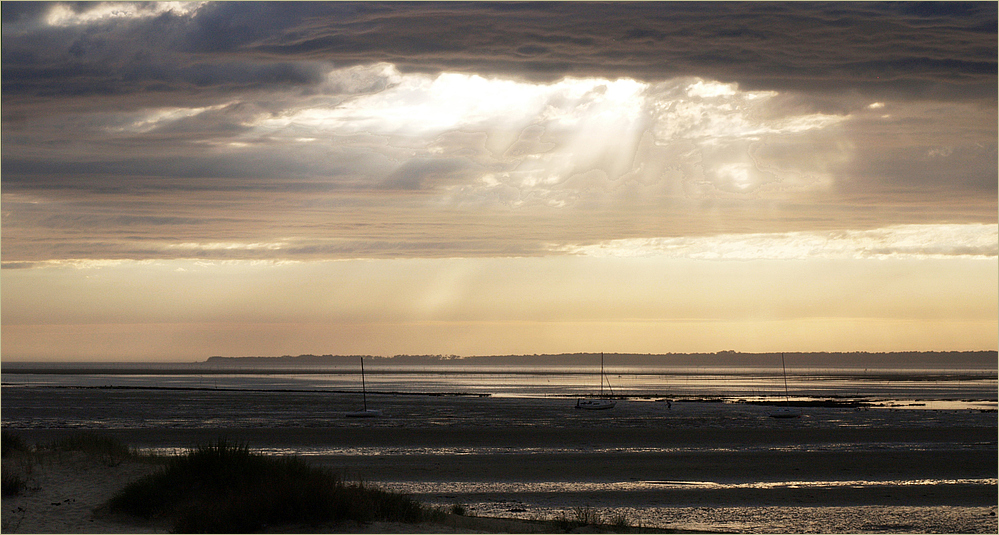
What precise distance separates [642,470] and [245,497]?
1430 centimetres

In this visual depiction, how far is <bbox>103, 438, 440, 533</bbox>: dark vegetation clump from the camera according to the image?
13234mm

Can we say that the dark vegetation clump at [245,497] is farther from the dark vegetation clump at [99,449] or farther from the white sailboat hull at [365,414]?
the white sailboat hull at [365,414]

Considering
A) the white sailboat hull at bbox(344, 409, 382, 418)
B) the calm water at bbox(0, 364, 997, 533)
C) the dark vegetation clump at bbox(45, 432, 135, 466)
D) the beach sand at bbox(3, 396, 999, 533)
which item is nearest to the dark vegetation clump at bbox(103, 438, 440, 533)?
the beach sand at bbox(3, 396, 999, 533)

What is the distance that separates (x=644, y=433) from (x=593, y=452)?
353 inches

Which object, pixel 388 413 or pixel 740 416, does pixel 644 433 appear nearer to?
pixel 740 416

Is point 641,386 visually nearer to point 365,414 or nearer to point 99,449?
point 365,414

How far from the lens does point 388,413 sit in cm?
4956

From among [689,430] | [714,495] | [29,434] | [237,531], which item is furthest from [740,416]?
[237,531]

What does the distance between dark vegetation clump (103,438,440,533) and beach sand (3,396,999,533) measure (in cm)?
50

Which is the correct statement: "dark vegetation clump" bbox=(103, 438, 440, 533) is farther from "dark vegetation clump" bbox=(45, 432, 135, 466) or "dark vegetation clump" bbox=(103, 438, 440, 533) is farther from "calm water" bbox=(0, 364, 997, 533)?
"calm water" bbox=(0, 364, 997, 533)

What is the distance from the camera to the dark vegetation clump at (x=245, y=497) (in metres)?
13.2

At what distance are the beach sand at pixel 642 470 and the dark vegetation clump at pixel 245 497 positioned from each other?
499 millimetres

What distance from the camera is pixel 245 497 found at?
1355 centimetres

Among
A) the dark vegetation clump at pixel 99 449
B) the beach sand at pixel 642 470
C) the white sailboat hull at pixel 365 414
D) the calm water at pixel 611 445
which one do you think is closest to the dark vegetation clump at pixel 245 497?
the beach sand at pixel 642 470
